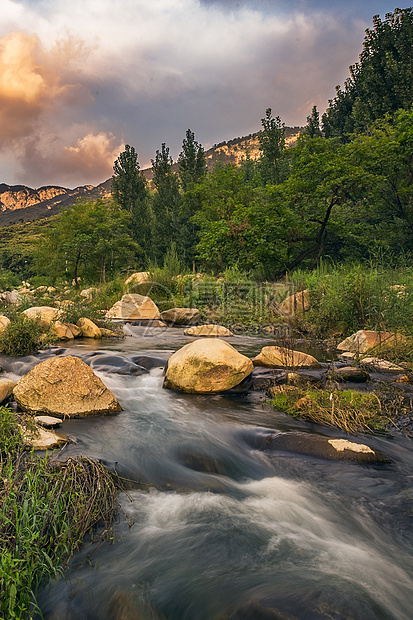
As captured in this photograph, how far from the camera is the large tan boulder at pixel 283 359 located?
639 centimetres

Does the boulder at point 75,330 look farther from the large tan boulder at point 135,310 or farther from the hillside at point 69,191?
the hillside at point 69,191

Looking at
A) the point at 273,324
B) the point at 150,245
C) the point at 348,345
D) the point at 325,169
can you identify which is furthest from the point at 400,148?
the point at 150,245

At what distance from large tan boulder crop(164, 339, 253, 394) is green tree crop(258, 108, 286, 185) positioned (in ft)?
100

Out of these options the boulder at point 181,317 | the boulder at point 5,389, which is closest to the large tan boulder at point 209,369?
the boulder at point 5,389

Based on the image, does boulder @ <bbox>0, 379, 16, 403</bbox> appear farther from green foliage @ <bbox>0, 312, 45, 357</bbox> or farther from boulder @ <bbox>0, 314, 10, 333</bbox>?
boulder @ <bbox>0, 314, 10, 333</bbox>

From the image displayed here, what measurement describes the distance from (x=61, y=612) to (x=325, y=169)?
53.7 feet

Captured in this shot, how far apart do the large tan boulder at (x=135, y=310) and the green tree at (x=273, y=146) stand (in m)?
23.4

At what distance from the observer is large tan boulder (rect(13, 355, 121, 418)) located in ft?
14.0

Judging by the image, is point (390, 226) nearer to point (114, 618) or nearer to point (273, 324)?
point (273, 324)

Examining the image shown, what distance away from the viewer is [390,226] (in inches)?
655

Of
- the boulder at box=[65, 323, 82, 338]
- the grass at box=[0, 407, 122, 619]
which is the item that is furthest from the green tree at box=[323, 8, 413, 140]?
the grass at box=[0, 407, 122, 619]

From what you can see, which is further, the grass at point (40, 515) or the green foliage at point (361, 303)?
the green foliage at point (361, 303)

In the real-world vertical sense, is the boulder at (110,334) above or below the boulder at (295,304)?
below

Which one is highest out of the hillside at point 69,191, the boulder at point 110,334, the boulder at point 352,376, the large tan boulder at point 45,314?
the hillside at point 69,191
